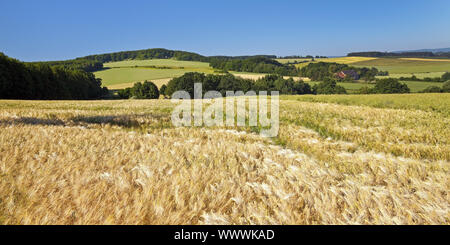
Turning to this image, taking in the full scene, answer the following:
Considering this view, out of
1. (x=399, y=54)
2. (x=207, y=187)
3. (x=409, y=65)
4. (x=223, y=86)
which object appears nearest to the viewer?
(x=207, y=187)

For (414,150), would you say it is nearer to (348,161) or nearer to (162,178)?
(348,161)

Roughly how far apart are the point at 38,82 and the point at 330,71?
103m

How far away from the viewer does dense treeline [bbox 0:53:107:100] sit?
49.2 meters

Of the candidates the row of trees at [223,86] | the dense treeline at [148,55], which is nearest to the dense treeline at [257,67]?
the row of trees at [223,86]

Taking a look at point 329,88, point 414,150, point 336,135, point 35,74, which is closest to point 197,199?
point 414,150

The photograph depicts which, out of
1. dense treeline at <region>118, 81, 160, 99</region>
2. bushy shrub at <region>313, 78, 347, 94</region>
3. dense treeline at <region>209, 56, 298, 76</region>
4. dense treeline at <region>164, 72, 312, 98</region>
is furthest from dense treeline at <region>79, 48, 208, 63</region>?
bushy shrub at <region>313, 78, 347, 94</region>

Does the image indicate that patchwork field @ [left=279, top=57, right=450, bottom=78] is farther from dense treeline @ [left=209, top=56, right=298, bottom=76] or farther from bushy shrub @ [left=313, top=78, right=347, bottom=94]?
dense treeline @ [left=209, top=56, right=298, bottom=76]

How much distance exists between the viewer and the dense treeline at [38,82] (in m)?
49.2

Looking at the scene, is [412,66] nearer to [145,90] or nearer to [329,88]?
[329,88]

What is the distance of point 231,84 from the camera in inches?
3460

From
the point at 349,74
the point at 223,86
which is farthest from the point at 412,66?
the point at 223,86

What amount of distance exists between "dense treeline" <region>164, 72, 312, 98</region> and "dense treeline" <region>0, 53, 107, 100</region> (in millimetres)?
28215

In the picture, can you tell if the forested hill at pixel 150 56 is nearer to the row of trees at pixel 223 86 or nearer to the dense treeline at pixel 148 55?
the dense treeline at pixel 148 55

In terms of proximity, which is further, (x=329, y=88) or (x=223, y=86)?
(x=223, y=86)
